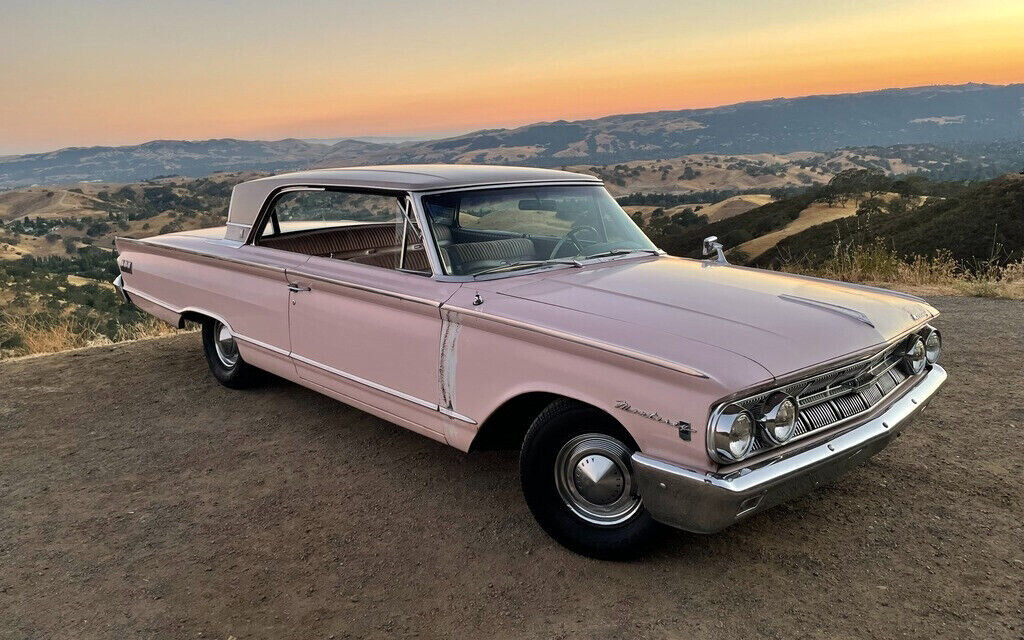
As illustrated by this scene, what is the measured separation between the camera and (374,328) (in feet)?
11.5

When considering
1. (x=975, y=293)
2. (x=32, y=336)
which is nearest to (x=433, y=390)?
(x=32, y=336)

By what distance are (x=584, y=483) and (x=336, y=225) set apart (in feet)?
8.59

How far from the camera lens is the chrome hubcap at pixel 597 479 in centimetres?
267

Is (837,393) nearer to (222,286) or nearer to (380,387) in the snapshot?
(380,387)

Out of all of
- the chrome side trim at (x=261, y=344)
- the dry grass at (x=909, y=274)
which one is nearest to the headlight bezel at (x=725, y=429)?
the chrome side trim at (x=261, y=344)

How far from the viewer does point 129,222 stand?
7038 cm

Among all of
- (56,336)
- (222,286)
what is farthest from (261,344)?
(56,336)

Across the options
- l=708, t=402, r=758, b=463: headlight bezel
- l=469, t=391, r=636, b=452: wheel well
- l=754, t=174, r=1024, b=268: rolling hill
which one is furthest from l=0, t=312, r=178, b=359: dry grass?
l=754, t=174, r=1024, b=268: rolling hill

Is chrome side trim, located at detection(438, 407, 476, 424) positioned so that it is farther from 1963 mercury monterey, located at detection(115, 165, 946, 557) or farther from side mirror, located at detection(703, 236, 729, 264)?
side mirror, located at detection(703, 236, 729, 264)

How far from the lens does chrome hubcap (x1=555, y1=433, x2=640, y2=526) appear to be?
267 centimetres

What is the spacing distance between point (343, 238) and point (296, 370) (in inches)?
39.9

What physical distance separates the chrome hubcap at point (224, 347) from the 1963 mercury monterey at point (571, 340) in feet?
1.18

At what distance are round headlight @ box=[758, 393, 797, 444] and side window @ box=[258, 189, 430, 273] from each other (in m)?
2.09

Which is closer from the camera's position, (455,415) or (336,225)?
(455,415)
